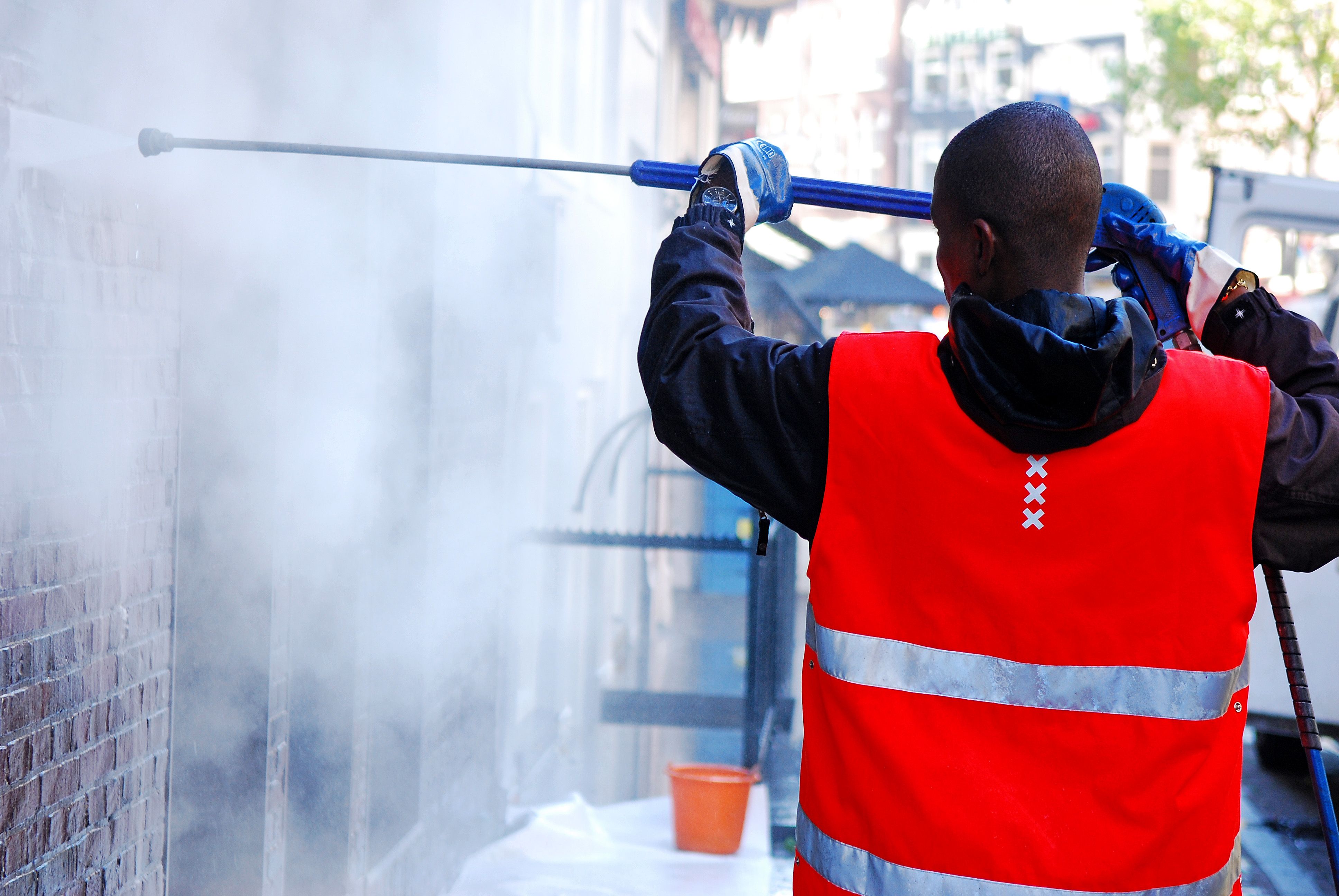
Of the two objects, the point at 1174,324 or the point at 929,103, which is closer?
the point at 1174,324

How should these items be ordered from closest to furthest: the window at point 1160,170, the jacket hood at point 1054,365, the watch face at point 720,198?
the jacket hood at point 1054,365
the watch face at point 720,198
the window at point 1160,170

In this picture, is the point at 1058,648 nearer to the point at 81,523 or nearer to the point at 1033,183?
the point at 1033,183

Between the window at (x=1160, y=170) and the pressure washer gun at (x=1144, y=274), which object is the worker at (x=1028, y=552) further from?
the window at (x=1160, y=170)

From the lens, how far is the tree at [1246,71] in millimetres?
19312

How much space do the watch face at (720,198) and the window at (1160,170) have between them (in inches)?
1471

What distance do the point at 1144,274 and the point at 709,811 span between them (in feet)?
8.14

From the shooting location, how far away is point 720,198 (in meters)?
1.57

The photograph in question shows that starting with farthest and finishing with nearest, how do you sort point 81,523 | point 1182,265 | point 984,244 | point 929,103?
point 929,103
point 81,523
point 1182,265
point 984,244

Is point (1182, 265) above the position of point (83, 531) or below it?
above

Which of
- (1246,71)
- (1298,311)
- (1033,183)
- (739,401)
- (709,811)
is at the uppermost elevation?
(1246,71)

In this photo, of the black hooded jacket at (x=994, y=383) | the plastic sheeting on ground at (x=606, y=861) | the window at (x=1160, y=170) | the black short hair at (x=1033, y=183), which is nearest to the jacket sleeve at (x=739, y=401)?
the black hooded jacket at (x=994, y=383)

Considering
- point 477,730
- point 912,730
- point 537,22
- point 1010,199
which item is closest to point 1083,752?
point 912,730

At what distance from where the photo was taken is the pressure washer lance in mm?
1785

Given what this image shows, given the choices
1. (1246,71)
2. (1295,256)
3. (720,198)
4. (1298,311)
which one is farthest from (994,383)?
(1246,71)
